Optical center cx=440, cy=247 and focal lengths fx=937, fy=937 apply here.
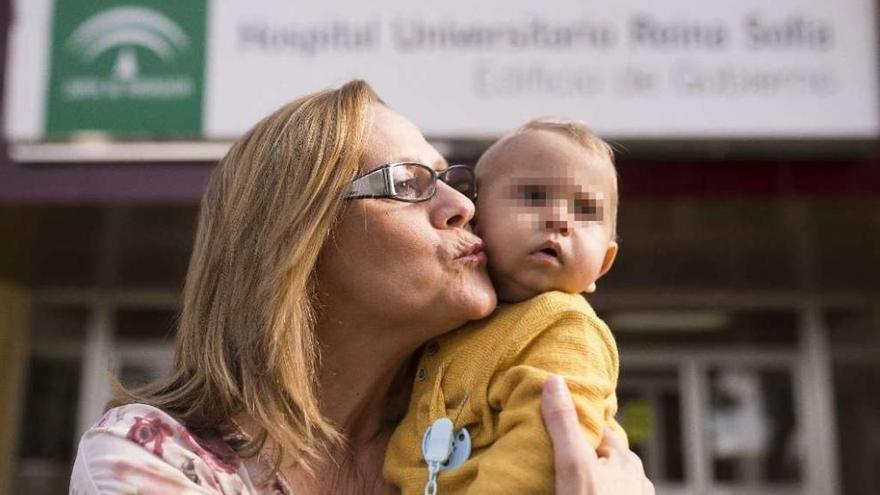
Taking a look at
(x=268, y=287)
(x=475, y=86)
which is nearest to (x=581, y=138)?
(x=268, y=287)

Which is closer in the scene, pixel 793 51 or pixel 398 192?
pixel 398 192

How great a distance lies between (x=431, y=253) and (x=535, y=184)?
260 mm

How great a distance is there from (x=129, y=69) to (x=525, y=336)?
442 cm

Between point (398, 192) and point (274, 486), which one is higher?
point (398, 192)

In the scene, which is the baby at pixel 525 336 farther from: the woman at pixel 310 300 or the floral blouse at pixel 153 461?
the floral blouse at pixel 153 461

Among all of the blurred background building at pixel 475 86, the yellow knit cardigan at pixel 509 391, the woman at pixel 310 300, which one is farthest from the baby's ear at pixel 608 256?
the blurred background building at pixel 475 86

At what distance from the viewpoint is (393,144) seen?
1.81 m

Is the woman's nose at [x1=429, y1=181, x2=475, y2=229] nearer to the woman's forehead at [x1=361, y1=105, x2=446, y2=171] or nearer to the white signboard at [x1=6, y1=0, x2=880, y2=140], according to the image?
the woman's forehead at [x1=361, y1=105, x2=446, y2=171]

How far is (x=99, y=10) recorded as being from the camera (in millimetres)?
5473

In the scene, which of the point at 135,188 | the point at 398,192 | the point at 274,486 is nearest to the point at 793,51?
the point at 135,188

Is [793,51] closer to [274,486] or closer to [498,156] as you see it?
[498,156]

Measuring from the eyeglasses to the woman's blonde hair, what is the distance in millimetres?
29

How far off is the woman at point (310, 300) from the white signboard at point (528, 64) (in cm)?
358

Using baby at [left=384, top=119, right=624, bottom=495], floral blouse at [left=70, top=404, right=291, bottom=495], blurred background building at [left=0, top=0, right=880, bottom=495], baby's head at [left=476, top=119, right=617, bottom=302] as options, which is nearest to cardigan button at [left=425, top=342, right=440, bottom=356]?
baby at [left=384, top=119, right=624, bottom=495]
